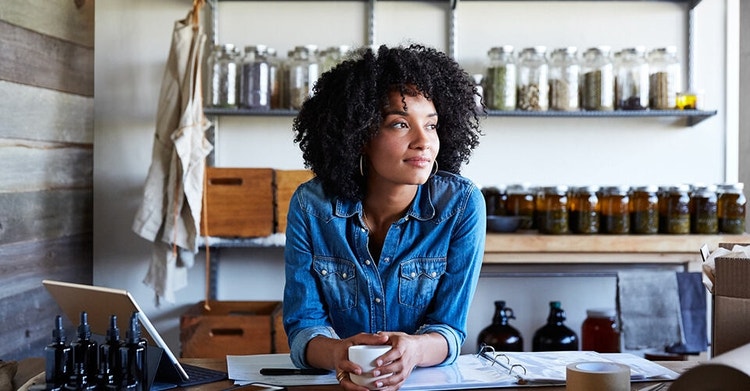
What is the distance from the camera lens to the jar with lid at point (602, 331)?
287 cm

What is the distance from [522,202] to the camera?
2834mm

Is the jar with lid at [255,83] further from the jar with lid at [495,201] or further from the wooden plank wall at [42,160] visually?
the jar with lid at [495,201]

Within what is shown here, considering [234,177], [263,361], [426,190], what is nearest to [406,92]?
[426,190]

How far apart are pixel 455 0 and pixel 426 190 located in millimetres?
1529

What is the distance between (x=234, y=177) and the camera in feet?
8.93

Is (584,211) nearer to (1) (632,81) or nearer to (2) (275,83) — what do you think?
(1) (632,81)

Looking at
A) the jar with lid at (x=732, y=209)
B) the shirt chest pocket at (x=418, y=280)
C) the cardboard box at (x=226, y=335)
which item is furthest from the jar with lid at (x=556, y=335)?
the shirt chest pocket at (x=418, y=280)

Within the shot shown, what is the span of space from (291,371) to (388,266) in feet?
1.01

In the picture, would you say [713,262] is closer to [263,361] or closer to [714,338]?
[714,338]

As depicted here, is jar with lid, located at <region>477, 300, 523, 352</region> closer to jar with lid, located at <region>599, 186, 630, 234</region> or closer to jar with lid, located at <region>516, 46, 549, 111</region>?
jar with lid, located at <region>599, 186, 630, 234</region>

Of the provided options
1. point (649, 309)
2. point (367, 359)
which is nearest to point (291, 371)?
point (367, 359)

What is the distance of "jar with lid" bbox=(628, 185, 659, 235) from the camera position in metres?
2.71

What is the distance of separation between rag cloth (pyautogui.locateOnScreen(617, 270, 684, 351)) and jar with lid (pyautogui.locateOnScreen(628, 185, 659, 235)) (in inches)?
6.0

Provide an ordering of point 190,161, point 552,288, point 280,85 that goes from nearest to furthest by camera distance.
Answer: point 190,161 → point 280,85 → point 552,288
